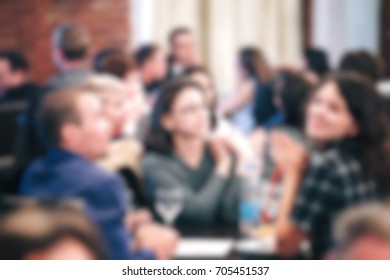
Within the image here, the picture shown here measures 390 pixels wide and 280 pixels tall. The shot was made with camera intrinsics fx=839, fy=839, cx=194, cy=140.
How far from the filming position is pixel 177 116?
2.47 m

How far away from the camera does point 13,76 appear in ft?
8.26

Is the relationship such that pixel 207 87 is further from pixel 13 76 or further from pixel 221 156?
pixel 13 76

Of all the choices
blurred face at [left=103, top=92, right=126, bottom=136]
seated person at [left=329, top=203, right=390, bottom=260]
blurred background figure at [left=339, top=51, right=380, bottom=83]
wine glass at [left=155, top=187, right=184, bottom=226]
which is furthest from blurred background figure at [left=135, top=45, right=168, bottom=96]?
seated person at [left=329, top=203, right=390, bottom=260]

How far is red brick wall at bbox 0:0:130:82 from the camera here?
8.20 ft

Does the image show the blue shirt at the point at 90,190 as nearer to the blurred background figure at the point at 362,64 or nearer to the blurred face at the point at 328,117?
the blurred face at the point at 328,117

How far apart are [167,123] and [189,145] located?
0.30 feet

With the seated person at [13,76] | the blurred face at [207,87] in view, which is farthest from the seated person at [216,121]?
the seated person at [13,76]

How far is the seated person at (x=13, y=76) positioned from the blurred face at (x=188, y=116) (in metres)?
0.43

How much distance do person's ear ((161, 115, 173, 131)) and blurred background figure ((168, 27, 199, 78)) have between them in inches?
5.4

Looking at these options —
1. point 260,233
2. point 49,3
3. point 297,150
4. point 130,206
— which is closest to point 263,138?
point 297,150

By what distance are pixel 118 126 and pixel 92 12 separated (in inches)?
14.2

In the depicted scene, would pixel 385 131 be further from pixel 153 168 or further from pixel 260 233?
pixel 153 168

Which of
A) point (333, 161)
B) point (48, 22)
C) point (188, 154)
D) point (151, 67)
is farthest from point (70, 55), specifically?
point (333, 161)
